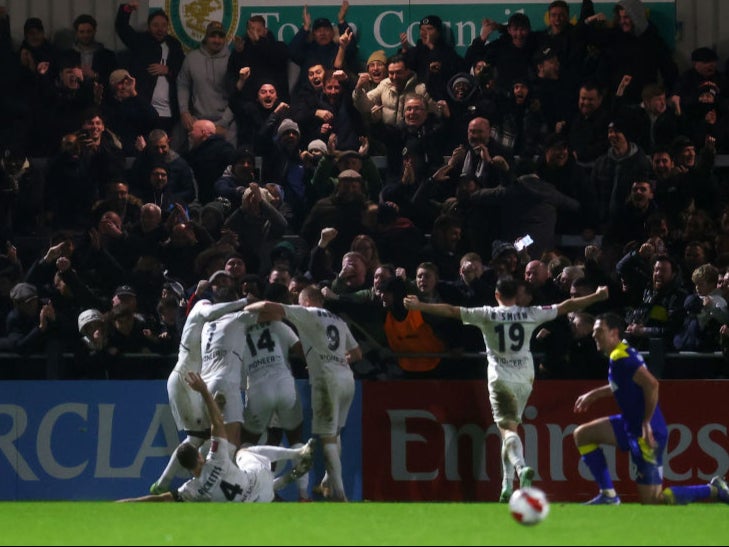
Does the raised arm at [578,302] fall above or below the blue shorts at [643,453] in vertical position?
above

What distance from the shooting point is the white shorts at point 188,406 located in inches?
559

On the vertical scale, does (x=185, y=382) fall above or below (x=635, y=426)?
above

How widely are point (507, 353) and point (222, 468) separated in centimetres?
281

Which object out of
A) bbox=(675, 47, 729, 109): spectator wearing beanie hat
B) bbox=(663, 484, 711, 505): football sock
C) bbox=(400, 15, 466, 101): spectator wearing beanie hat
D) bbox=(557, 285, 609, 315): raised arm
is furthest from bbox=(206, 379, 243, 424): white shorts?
bbox=(675, 47, 729, 109): spectator wearing beanie hat

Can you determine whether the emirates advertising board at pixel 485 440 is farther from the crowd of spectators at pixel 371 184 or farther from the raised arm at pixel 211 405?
the raised arm at pixel 211 405

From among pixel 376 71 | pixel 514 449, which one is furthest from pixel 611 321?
pixel 376 71

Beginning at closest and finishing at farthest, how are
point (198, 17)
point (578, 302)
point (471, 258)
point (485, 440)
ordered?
point (578, 302)
point (485, 440)
point (471, 258)
point (198, 17)

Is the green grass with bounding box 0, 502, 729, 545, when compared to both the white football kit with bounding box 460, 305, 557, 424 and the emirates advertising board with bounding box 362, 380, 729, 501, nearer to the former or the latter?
the white football kit with bounding box 460, 305, 557, 424

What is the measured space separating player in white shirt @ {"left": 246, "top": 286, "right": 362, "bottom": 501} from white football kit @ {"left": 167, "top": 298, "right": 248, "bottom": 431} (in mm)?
605

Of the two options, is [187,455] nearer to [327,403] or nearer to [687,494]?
[327,403]

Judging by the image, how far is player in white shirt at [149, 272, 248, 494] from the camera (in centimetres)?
1412

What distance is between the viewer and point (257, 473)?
43.2 feet

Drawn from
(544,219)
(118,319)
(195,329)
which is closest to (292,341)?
(195,329)

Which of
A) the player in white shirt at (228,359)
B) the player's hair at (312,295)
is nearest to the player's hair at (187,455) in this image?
the player in white shirt at (228,359)
